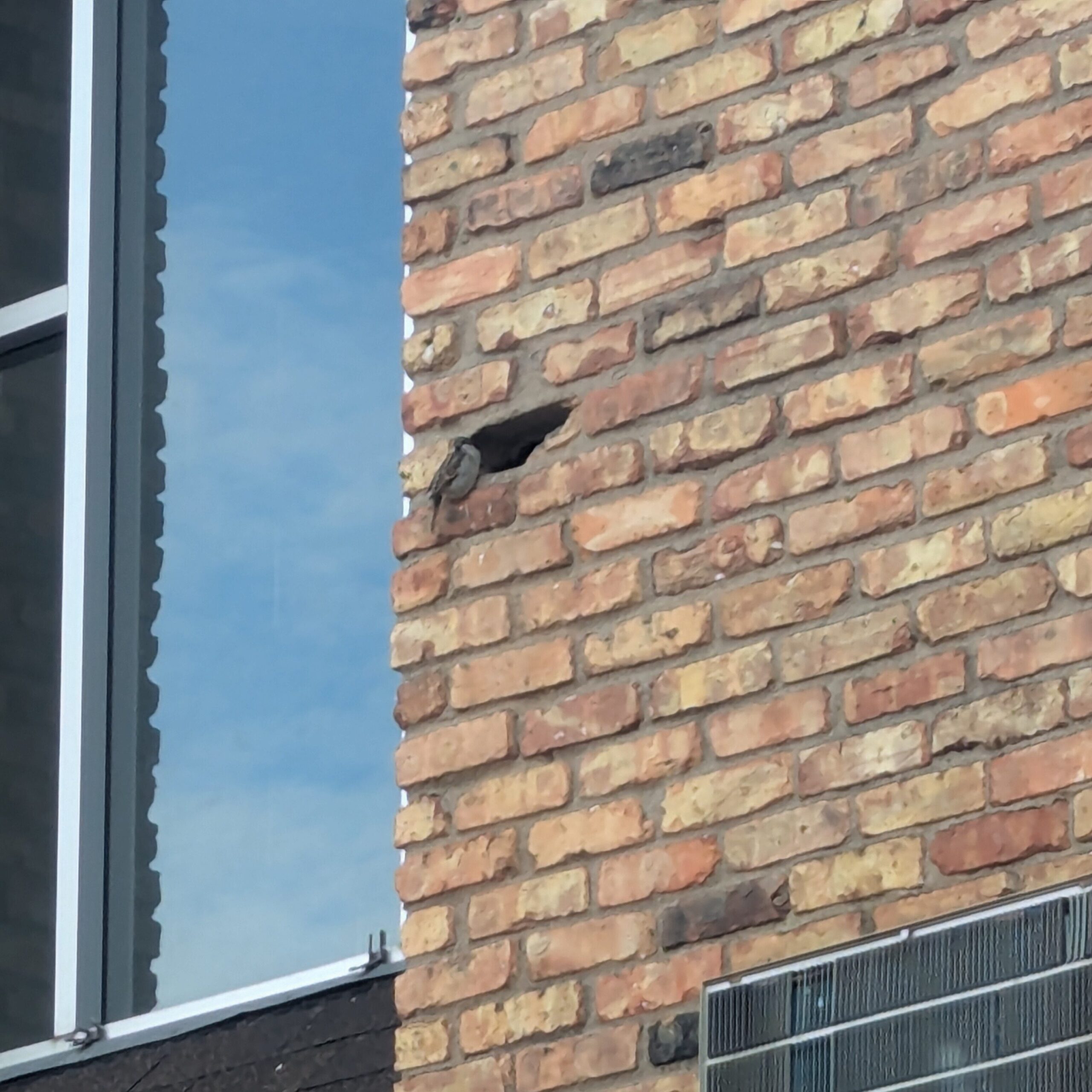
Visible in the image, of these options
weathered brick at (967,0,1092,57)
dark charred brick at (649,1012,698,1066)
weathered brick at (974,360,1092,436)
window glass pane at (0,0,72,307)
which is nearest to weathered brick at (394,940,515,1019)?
dark charred brick at (649,1012,698,1066)

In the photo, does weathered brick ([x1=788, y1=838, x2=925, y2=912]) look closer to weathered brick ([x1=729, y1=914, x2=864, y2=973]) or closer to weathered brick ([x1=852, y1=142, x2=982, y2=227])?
weathered brick ([x1=729, y1=914, x2=864, y2=973])

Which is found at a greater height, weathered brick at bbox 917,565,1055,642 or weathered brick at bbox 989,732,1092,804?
weathered brick at bbox 917,565,1055,642

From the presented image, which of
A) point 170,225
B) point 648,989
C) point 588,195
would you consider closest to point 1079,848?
point 648,989

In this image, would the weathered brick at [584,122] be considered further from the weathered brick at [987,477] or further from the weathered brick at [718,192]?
the weathered brick at [987,477]

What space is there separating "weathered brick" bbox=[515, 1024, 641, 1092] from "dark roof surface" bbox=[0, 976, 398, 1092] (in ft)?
1.92

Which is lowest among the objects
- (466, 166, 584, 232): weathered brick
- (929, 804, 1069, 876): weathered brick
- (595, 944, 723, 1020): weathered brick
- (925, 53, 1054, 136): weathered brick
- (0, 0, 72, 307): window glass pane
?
(595, 944, 723, 1020): weathered brick

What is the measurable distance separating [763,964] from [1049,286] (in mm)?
1044

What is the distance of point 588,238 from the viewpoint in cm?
422

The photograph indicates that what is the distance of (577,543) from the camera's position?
410 centimetres

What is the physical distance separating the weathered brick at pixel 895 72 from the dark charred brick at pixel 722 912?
3.93 feet

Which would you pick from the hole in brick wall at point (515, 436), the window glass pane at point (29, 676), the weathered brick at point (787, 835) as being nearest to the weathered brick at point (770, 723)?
the weathered brick at point (787, 835)

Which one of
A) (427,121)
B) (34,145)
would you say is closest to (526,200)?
(427,121)

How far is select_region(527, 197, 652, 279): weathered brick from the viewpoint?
4184 millimetres

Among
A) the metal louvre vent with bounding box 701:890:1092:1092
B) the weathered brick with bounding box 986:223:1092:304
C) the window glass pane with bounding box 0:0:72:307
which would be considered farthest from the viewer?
the window glass pane with bounding box 0:0:72:307
